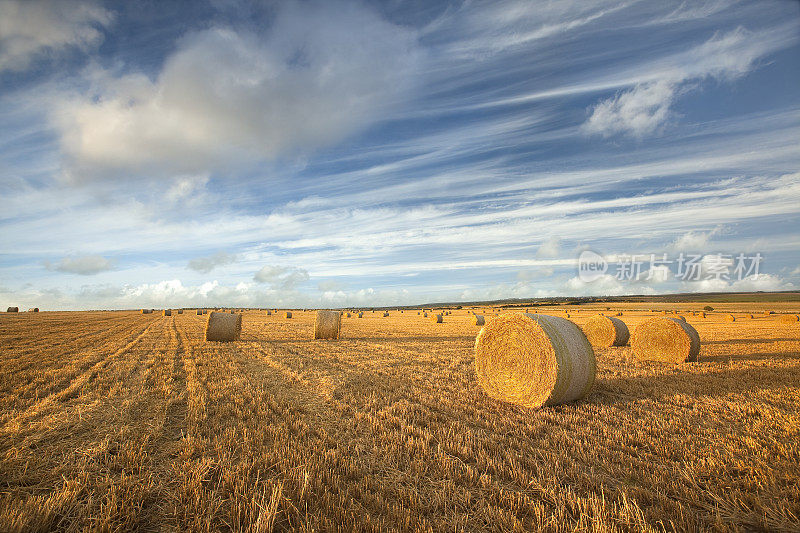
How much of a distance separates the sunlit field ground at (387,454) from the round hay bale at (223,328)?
25.8 feet

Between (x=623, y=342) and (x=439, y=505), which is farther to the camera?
(x=623, y=342)

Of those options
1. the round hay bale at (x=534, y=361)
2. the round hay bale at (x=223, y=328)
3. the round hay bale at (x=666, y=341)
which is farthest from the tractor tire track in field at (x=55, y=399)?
the round hay bale at (x=666, y=341)

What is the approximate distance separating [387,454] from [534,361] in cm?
408

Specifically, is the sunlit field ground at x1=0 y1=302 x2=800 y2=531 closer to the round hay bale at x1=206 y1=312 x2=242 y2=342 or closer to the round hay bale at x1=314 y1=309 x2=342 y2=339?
the round hay bale at x1=206 y1=312 x2=242 y2=342

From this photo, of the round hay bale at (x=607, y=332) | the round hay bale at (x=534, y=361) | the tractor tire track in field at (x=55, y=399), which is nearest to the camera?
the tractor tire track in field at (x=55, y=399)

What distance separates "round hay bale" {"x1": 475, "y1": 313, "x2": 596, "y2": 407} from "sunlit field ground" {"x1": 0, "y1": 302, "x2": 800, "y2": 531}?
38cm

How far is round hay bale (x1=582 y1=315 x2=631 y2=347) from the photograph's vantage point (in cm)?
1599

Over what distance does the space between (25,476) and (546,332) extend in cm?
794

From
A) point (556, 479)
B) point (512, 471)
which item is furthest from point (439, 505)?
point (556, 479)

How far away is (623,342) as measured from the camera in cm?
1620

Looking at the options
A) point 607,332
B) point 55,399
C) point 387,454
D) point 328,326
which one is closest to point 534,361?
point 387,454

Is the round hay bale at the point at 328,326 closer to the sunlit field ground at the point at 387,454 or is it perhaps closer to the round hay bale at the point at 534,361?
the sunlit field ground at the point at 387,454

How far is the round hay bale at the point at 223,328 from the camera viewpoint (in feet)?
56.0

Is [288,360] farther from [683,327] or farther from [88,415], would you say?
[683,327]
